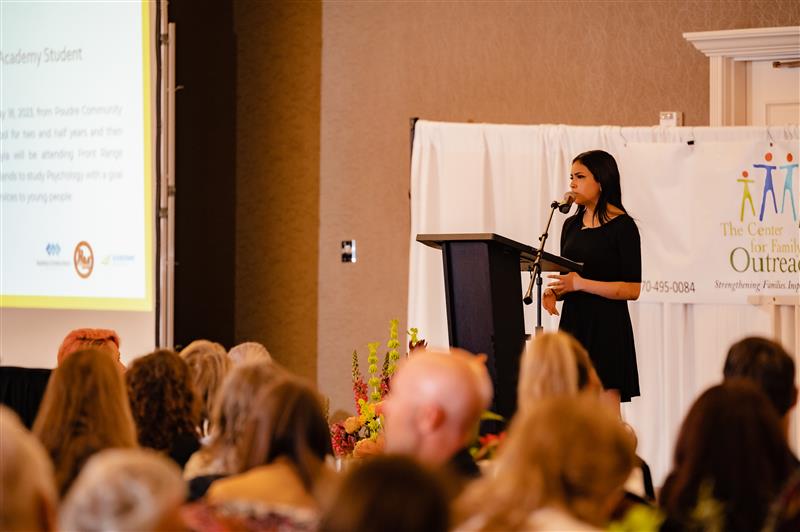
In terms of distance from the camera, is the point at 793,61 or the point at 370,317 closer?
the point at 793,61

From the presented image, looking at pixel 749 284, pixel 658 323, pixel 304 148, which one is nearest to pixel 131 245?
pixel 304 148

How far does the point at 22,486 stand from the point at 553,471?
872 millimetres

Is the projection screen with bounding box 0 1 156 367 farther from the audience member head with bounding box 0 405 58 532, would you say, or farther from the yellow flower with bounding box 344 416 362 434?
the audience member head with bounding box 0 405 58 532

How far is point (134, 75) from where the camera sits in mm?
5746

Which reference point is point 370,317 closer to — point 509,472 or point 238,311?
point 238,311

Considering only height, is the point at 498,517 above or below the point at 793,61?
below

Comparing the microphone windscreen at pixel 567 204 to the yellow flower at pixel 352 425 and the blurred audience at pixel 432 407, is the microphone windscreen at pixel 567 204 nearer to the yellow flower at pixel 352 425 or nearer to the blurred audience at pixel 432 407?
the yellow flower at pixel 352 425

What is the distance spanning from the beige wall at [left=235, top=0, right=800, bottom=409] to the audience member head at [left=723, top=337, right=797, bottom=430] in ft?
10.9

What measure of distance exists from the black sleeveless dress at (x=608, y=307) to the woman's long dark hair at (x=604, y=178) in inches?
2.5

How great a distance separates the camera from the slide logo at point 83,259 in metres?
5.87

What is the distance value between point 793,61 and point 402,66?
2207 mm

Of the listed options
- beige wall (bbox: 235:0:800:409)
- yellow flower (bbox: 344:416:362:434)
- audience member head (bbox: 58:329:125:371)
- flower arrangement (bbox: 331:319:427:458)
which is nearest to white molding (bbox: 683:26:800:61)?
beige wall (bbox: 235:0:800:409)

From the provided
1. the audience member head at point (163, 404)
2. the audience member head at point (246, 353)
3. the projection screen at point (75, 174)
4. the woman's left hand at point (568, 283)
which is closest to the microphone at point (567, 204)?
the woman's left hand at point (568, 283)

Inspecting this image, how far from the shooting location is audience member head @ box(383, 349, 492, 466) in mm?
2223
